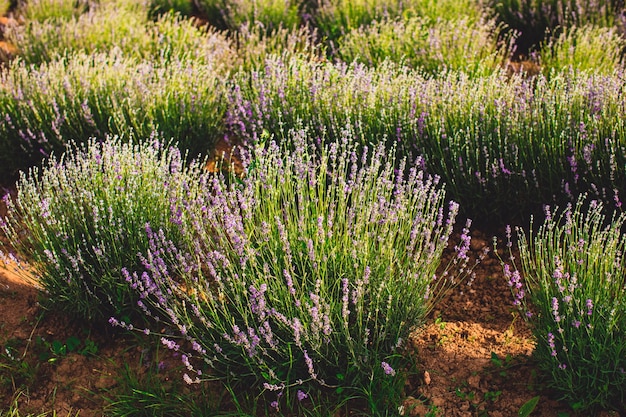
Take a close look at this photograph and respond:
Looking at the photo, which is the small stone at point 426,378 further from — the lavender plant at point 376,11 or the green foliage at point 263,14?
the green foliage at point 263,14

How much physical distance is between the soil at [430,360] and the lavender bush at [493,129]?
50 cm

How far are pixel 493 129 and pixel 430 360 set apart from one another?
149 centimetres

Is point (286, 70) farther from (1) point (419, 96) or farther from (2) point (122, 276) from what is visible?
(2) point (122, 276)

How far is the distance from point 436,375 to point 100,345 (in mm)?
1573

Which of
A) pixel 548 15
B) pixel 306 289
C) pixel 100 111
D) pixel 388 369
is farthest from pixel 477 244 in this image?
pixel 548 15

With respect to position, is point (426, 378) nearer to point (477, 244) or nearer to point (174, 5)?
point (477, 244)

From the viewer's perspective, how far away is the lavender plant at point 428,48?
4977mm

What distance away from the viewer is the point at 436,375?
107 inches

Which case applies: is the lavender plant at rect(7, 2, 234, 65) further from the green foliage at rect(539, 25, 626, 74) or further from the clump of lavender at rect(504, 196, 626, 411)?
the clump of lavender at rect(504, 196, 626, 411)

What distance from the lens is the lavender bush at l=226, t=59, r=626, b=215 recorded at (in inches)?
133

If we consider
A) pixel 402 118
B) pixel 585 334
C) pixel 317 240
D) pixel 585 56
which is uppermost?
pixel 585 56

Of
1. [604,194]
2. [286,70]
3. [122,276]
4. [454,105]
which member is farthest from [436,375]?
[286,70]

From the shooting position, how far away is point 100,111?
416cm

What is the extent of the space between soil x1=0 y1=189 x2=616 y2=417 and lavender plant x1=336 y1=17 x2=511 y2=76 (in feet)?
7.06
